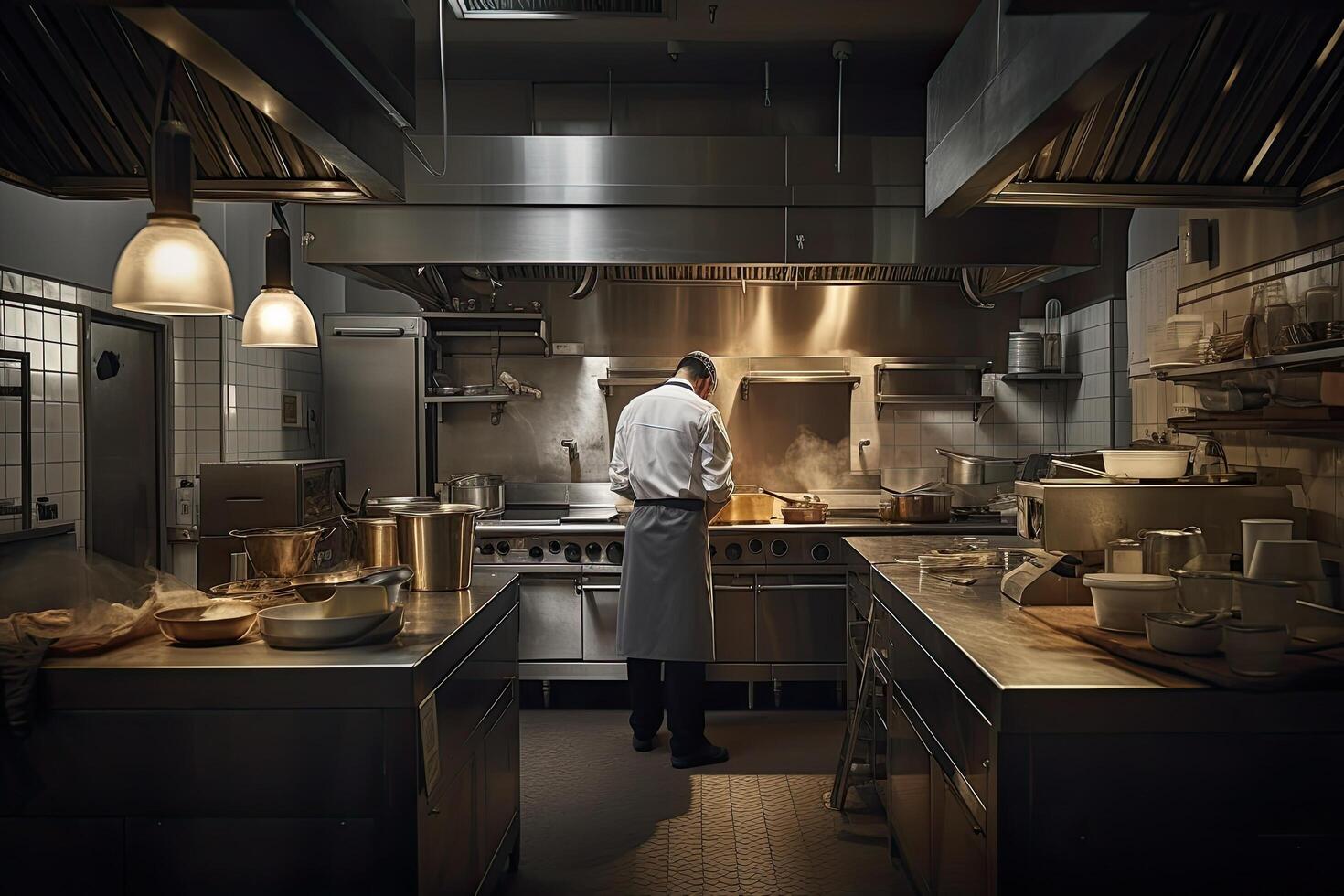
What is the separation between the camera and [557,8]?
12.1ft

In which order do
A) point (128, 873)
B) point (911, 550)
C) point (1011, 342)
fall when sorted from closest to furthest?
point (128, 873) < point (911, 550) < point (1011, 342)

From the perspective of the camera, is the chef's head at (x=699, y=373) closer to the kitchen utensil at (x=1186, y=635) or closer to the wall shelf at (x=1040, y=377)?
the wall shelf at (x=1040, y=377)

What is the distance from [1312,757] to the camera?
5.71 ft

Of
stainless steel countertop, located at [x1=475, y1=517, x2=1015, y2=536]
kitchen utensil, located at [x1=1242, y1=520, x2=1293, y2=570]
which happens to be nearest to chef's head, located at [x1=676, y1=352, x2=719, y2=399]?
stainless steel countertop, located at [x1=475, y1=517, x2=1015, y2=536]

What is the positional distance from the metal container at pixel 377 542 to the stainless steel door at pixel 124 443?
7.73 ft

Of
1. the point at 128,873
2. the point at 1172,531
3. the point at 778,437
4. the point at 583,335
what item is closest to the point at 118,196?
the point at 128,873

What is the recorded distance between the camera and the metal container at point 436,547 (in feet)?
9.13

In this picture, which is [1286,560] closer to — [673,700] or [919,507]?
[673,700]

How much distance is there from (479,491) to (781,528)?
5.82ft

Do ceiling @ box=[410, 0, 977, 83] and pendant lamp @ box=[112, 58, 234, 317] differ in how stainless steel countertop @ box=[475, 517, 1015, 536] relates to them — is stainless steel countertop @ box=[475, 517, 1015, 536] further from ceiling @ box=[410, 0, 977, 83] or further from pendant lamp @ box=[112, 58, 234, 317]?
pendant lamp @ box=[112, 58, 234, 317]

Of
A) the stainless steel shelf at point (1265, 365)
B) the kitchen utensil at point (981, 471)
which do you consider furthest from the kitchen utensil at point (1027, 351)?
the stainless steel shelf at point (1265, 365)

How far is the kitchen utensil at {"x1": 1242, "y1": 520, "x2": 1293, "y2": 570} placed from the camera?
236cm

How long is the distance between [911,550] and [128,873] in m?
2.75

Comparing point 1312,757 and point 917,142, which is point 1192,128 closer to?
point 1312,757
